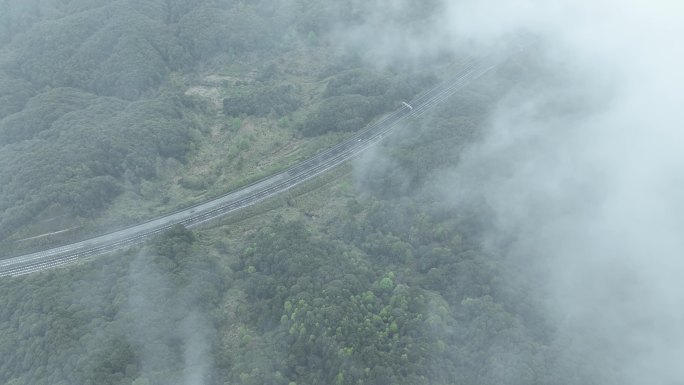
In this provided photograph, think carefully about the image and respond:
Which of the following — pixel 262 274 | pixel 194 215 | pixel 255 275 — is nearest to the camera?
pixel 255 275

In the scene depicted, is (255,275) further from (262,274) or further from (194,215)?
(194,215)

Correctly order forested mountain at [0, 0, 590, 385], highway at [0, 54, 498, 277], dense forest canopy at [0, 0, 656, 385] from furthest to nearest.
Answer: highway at [0, 54, 498, 277], forested mountain at [0, 0, 590, 385], dense forest canopy at [0, 0, 656, 385]

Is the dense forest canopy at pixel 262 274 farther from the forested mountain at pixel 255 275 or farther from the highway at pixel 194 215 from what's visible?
the highway at pixel 194 215

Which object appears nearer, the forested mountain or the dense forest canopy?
the dense forest canopy

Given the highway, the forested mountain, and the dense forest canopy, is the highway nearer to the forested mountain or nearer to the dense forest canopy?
the dense forest canopy

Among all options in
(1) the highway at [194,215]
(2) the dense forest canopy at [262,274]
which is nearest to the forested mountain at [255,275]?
(2) the dense forest canopy at [262,274]

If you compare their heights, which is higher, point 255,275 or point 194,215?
point 194,215

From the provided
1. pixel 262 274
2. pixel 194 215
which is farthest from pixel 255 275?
pixel 194 215

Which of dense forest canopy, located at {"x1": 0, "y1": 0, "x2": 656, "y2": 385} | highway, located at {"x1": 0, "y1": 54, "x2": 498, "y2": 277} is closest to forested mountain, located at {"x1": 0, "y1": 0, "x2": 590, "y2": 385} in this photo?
dense forest canopy, located at {"x1": 0, "y1": 0, "x2": 656, "y2": 385}

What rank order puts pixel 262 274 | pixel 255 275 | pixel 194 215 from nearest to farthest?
1. pixel 255 275
2. pixel 262 274
3. pixel 194 215

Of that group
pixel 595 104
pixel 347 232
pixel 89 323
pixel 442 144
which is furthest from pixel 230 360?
pixel 595 104

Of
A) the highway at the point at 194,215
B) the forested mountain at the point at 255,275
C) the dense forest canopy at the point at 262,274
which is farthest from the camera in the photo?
the highway at the point at 194,215
